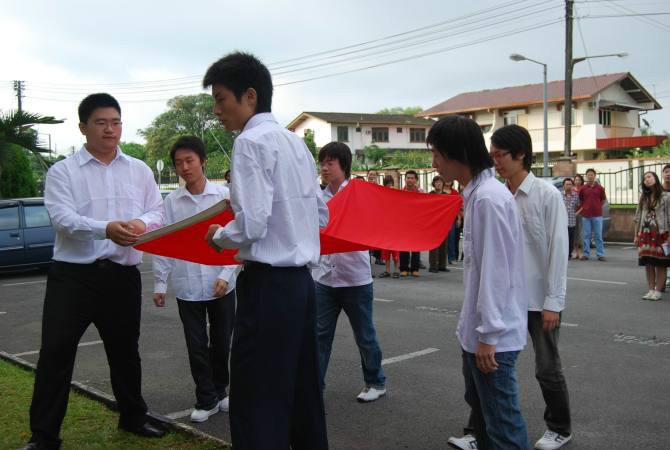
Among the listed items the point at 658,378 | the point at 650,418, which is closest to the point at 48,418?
the point at 650,418

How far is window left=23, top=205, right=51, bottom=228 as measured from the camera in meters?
15.2

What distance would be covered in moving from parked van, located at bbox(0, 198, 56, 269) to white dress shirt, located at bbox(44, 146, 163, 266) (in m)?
11.5

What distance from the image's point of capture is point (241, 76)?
128 inches

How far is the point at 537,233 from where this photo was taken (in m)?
4.33

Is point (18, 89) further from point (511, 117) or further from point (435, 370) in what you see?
point (435, 370)

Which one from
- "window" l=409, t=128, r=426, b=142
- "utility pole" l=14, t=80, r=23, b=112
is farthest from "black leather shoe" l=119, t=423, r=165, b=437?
"window" l=409, t=128, r=426, b=142

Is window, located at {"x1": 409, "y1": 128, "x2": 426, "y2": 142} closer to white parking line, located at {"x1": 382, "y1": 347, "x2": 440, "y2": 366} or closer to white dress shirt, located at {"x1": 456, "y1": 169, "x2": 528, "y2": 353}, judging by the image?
white parking line, located at {"x1": 382, "y1": 347, "x2": 440, "y2": 366}

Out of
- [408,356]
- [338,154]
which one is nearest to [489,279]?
[338,154]

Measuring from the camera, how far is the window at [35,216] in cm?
1523

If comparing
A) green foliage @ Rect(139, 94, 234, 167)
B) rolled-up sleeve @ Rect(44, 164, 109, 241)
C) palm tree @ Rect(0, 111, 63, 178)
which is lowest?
rolled-up sleeve @ Rect(44, 164, 109, 241)

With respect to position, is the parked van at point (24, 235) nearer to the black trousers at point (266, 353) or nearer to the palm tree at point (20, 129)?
the palm tree at point (20, 129)

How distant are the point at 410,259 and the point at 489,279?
1111cm

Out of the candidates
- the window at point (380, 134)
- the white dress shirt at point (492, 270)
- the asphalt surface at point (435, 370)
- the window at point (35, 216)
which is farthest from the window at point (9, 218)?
Result: the window at point (380, 134)

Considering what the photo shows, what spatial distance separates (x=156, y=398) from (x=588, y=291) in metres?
8.02
